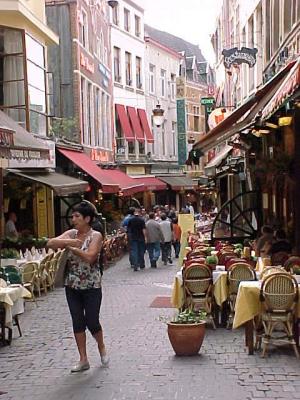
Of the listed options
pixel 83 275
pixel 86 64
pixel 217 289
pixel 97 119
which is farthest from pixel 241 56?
pixel 97 119

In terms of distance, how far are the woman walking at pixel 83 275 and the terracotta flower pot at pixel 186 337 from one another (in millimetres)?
963

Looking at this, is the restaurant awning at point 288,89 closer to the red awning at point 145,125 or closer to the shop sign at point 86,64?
the shop sign at point 86,64

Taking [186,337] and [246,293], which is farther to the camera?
[246,293]

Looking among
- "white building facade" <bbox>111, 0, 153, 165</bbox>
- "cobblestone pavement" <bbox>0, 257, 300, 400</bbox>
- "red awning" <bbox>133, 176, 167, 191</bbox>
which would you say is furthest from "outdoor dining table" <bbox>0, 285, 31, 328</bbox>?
"white building facade" <bbox>111, 0, 153, 165</bbox>

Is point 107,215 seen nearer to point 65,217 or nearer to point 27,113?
point 65,217

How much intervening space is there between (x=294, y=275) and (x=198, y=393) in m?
2.83

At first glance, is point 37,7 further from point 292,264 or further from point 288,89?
point 288,89

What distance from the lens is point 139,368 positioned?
787cm

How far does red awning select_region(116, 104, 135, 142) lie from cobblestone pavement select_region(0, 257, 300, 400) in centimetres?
2721

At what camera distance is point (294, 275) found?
9.10 meters

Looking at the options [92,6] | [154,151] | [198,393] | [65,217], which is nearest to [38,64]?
[65,217]

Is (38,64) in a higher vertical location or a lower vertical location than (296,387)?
higher

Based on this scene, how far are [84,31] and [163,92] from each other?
20012mm

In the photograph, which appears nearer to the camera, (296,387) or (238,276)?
(296,387)
